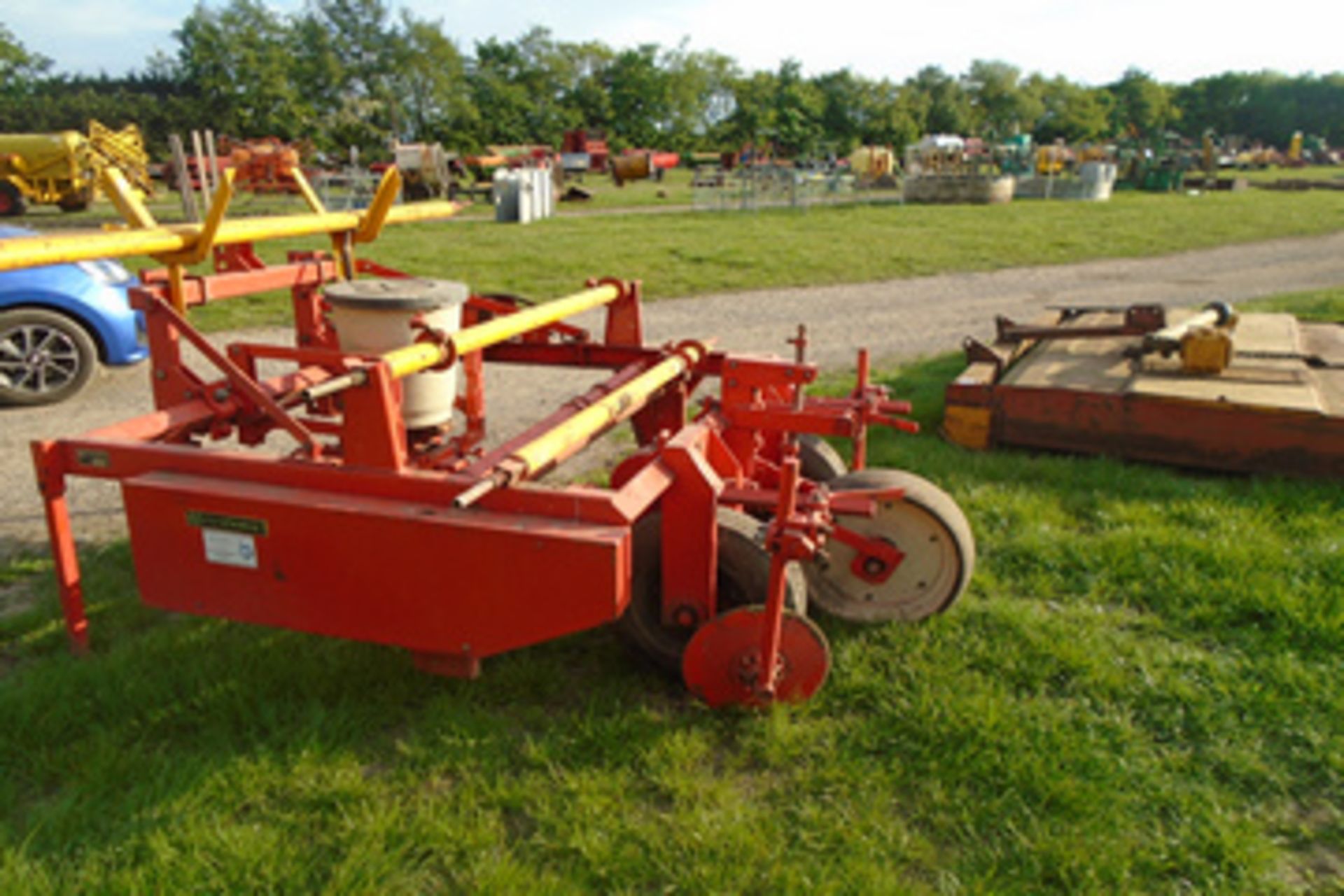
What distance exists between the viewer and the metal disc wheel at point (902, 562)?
11.5ft

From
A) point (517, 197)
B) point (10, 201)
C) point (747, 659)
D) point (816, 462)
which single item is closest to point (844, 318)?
point (816, 462)

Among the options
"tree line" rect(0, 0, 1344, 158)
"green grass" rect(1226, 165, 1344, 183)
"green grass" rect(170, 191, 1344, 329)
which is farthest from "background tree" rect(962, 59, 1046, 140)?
"green grass" rect(170, 191, 1344, 329)

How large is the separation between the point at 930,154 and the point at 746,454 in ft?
92.5

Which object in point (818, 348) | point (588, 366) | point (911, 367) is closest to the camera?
point (588, 366)

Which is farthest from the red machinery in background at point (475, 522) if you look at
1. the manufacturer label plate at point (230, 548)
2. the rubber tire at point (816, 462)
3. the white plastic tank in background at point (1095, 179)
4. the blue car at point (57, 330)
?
the white plastic tank in background at point (1095, 179)

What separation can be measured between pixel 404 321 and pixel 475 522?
124 centimetres

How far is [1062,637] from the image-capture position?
11.7ft

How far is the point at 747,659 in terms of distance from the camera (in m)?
2.95

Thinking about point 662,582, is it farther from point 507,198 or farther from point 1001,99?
point 1001,99

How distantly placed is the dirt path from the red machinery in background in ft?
6.07

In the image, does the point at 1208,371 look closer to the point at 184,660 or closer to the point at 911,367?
the point at 911,367

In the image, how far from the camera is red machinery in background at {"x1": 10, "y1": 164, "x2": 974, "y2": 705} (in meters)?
2.72

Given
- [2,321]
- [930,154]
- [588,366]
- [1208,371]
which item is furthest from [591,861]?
[930,154]

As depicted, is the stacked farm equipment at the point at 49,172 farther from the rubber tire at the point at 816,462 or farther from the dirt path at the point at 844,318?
the rubber tire at the point at 816,462
